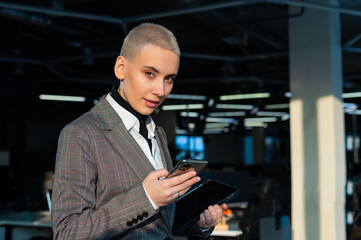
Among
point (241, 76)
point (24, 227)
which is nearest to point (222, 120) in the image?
point (241, 76)

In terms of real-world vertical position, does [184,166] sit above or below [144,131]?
below

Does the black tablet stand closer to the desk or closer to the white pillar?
the desk

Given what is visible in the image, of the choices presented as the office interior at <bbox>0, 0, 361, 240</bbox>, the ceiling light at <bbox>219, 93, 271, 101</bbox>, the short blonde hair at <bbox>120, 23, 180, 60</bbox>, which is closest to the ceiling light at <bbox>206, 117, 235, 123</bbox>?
the ceiling light at <bbox>219, 93, 271, 101</bbox>

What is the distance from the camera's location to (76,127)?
1.21 m

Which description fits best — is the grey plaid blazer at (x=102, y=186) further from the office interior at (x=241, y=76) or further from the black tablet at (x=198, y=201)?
the office interior at (x=241, y=76)

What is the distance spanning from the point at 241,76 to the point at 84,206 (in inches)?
440

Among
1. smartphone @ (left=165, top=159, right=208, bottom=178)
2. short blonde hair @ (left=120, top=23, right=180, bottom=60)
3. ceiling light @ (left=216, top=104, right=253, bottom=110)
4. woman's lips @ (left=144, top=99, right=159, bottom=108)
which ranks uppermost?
ceiling light @ (left=216, top=104, right=253, bottom=110)

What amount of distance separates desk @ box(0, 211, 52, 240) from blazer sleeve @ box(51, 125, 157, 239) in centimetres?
338

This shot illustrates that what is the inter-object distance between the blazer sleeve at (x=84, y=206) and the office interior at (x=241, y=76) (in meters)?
1.33

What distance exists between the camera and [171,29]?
8.98 m

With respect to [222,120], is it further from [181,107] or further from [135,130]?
[135,130]

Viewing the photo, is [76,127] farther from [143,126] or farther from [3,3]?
[3,3]

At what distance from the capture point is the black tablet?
5.04 ft

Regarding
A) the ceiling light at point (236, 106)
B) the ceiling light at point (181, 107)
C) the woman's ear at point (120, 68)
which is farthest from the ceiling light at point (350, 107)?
the woman's ear at point (120, 68)
